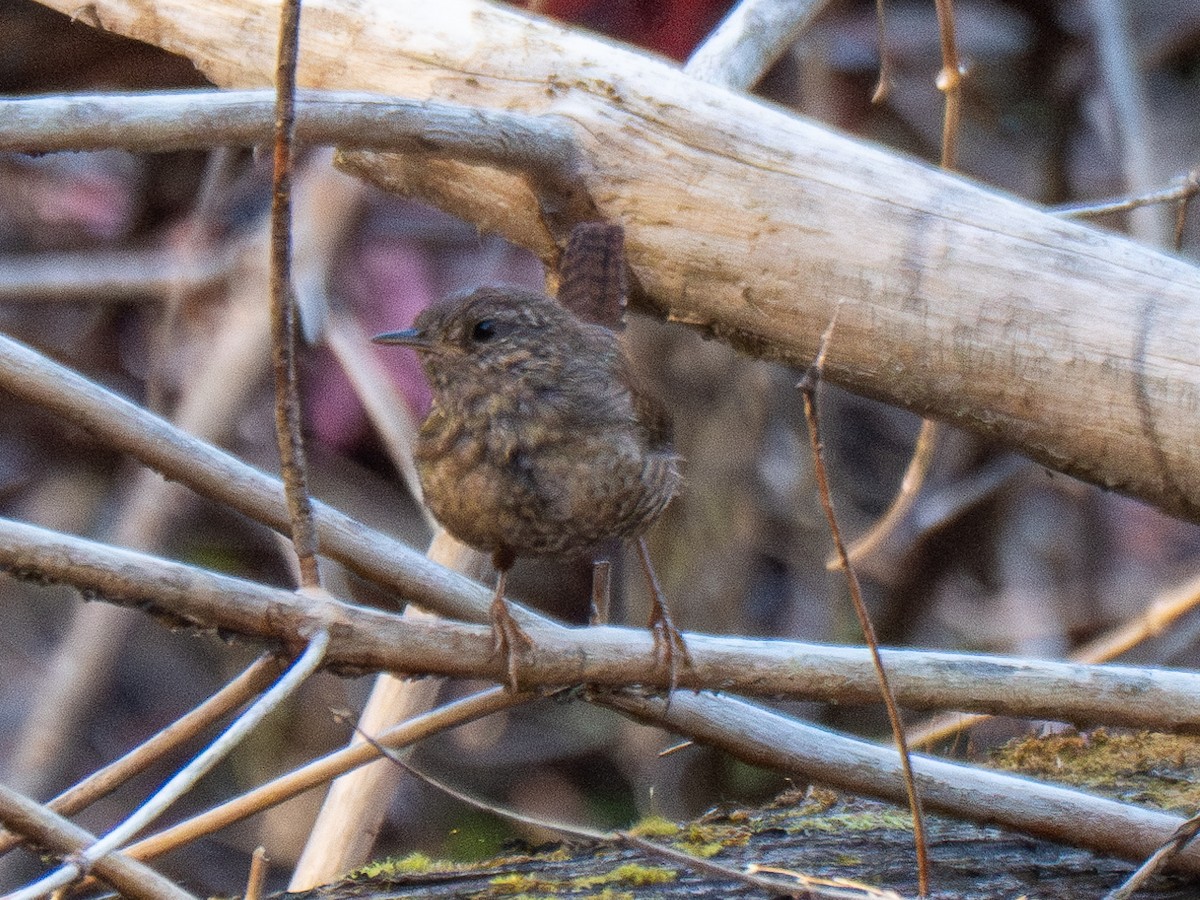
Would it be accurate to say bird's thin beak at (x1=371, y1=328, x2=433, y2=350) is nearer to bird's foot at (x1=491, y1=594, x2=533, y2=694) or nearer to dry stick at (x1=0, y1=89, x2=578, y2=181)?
dry stick at (x1=0, y1=89, x2=578, y2=181)

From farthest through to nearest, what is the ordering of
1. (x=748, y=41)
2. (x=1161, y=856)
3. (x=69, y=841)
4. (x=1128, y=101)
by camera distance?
(x=1128, y=101) → (x=748, y=41) → (x=1161, y=856) → (x=69, y=841)

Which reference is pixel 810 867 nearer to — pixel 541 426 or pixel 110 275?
pixel 541 426

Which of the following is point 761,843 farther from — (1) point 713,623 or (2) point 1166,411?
(1) point 713,623

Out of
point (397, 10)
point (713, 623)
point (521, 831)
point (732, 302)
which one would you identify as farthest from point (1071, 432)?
point (521, 831)

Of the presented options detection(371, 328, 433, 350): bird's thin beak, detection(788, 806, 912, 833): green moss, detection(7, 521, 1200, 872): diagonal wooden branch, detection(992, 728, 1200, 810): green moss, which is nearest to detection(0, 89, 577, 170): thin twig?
detection(371, 328, 433, 350): bird's thin beak

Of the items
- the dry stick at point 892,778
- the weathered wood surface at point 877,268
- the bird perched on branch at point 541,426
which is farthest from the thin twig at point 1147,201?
the dry stick at point 892,778

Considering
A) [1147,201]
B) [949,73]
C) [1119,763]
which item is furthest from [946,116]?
[1119,763]

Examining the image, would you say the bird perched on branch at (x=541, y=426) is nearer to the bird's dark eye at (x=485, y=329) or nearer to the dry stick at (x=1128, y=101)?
the bird's dark eye at (x=485, y=329)
